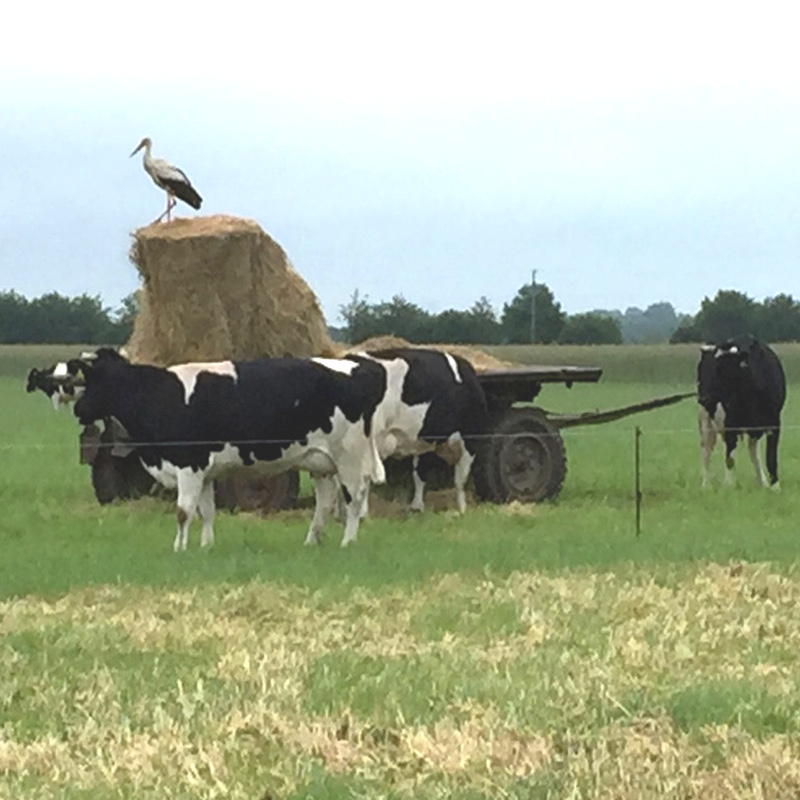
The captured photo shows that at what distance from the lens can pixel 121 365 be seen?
51.2 ft

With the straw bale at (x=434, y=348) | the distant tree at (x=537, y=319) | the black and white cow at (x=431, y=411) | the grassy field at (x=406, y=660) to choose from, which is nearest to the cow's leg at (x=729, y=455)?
the straw bale at (x=434, y=348)

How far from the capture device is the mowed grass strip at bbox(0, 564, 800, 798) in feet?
21.5

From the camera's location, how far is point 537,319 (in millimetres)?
85688

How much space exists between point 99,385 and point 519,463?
5390 mm

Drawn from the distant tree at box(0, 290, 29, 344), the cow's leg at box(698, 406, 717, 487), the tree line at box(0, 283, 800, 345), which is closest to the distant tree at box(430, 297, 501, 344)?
the tree line at box(0, 283, 800, 345)

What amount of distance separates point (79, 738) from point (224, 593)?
4016 millimetres

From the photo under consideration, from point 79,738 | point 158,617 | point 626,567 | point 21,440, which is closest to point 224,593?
point 158,617

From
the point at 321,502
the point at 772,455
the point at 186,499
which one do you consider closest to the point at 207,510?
the point at 186,499

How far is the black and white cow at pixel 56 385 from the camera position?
17.2 meters

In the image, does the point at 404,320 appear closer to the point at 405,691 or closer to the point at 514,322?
the point at 514,322

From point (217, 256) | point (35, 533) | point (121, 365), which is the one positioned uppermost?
point (217, 256)

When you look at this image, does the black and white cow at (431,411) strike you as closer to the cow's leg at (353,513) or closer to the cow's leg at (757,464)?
the cow's leg at (353,513)

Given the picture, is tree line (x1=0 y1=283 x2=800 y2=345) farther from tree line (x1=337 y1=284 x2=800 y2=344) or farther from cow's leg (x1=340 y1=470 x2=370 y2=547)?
cow's leg (x1=340 y1=470 x2=370 y2=547)

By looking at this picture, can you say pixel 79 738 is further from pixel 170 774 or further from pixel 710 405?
pixel 710 405
